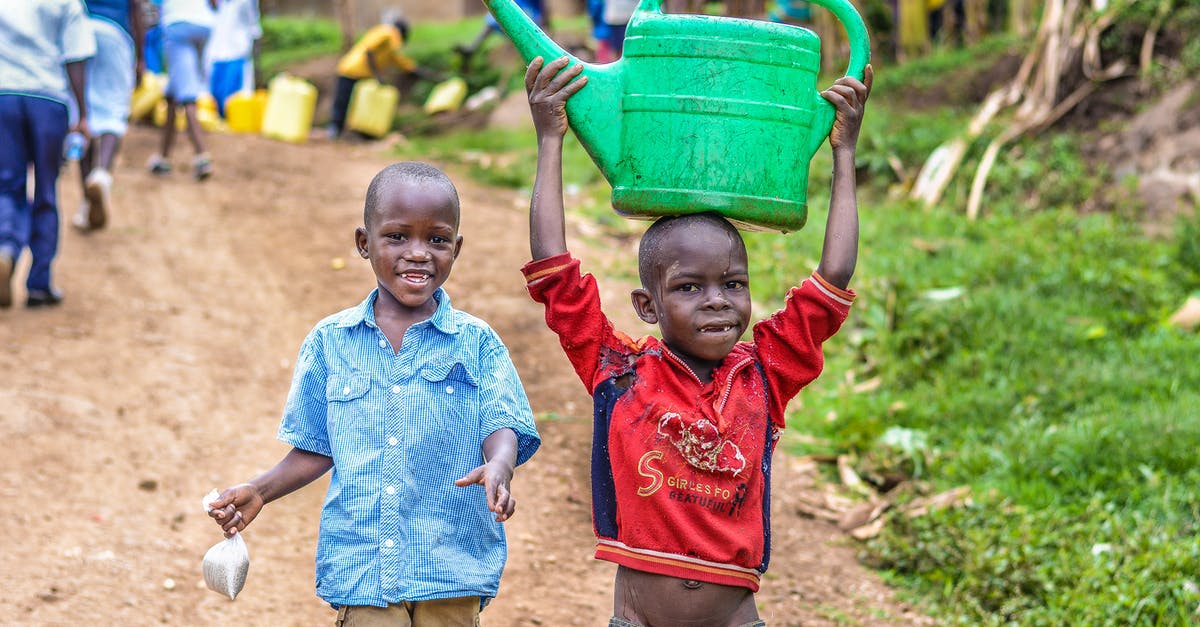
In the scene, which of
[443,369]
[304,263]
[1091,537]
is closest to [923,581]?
[1091,537]

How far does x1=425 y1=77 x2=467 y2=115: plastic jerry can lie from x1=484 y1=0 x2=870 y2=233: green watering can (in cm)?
1055

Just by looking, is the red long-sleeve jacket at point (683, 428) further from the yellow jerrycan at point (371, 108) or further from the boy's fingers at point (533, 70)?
the yellow jerrycan at point (371, 108)

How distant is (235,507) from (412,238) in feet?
2.04

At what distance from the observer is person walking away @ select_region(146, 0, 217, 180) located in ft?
26.7

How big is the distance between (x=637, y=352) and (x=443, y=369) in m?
0.40

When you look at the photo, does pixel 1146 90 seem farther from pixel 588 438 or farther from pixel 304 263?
pixel 304 263

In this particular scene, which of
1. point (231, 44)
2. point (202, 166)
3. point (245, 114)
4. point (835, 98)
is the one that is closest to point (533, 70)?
point (835, 98)

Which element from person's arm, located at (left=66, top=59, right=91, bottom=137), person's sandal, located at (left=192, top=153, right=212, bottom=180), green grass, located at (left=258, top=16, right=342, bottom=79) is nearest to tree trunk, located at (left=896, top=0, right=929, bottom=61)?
person's sandal, located at (left=192, top=153, right=212, bottom=180)

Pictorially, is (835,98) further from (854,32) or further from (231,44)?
(231,44)

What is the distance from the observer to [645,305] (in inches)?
100

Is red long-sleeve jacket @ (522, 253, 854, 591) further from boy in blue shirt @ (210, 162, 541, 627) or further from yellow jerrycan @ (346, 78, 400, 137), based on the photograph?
yellow jerrycan @ (346, 78, 400, 137)

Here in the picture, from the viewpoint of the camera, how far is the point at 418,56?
14.8 m

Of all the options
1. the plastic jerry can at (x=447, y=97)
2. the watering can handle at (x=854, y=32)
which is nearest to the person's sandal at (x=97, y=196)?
the watering can handle at (x=854, y=32)

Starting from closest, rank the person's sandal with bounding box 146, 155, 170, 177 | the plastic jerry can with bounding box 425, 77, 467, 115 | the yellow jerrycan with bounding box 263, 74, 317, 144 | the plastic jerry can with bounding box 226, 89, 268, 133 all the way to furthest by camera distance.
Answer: the person's sandal with bounding box 146, 155, 170, 177 → the yellow jerrycan with bounding box 263, 74, 317, 144 → the plastic jerry can with bounding box 226, 89, 268, 133 → the plastic jerry can with bounding box 425, 77, 467, 115
